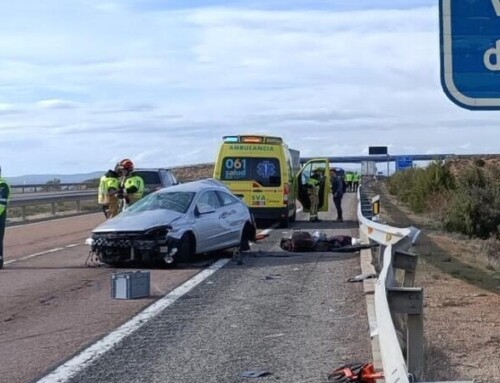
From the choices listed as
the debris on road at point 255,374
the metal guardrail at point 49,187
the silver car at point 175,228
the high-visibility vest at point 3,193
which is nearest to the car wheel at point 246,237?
the silver car at point 175,228

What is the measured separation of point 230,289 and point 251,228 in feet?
20.0

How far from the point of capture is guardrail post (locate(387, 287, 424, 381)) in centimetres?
672

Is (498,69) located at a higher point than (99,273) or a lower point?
higher

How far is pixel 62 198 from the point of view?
1448 inches

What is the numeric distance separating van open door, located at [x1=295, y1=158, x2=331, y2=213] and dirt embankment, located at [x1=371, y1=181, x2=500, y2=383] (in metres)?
9.77

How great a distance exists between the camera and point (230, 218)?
1811cm

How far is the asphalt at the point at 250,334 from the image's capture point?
311 inches

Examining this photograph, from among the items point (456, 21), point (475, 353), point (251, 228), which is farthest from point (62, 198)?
point (456, 21)

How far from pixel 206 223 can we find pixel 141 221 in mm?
1478

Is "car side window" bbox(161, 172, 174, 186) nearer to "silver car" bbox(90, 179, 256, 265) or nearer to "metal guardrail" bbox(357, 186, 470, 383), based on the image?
"silver car" bbox(90, 179, 256, 265)

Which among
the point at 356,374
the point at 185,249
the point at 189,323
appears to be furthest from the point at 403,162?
the point at 356,374

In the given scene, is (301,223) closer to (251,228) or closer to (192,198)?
(251,228)

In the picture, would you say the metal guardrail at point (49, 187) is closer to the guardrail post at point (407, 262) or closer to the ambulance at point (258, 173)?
the ambulance at point (258, 173)

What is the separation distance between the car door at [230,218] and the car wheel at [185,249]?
50.6 inches
